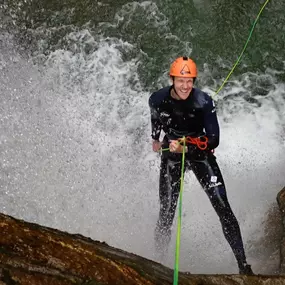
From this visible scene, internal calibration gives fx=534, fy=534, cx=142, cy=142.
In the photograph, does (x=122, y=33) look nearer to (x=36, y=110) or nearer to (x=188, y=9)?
(x=188, y=9)

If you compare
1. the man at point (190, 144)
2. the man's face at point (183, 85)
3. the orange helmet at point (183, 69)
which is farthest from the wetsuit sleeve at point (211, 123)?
the orange helmet at point (183, 69)

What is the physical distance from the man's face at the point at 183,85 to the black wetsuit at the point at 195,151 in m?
0.13

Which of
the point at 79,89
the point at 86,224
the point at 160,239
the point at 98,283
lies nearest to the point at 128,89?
the point at 79,89

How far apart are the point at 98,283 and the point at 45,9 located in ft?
27.9

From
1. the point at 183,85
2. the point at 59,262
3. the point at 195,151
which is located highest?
the point at 183,85

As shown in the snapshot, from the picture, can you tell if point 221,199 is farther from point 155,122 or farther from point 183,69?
point 183,69

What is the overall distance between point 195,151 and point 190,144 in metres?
0.12

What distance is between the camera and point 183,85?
16.5ft

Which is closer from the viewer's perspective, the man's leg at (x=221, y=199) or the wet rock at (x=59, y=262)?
the wet rock at (x=59, y=262)

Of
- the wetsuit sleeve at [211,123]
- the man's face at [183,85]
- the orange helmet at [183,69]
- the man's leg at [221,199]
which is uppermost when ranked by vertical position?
the orange helmet at [183,69]

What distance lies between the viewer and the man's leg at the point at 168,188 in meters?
5.67

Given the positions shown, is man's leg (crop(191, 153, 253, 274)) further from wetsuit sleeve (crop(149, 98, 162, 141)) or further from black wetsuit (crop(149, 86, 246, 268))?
wetsuit sleeve (crop(149, 98, 162, 141))

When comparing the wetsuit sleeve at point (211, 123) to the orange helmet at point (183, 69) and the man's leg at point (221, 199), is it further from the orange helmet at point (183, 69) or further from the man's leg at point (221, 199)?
the orange helmet at point (183, 69)

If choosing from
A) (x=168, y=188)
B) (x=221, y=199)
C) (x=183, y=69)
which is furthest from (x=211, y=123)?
(x=168, y=188)
